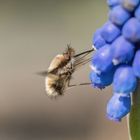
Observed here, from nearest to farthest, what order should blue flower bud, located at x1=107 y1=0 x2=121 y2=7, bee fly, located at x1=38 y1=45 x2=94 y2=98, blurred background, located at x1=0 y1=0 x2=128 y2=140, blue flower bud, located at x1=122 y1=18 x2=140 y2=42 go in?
1. blue flower bud, located at x1=122 y1=18 x2=140 y2=42
2. blue flower bud, located at x1=107 y1=0 x2=121 y2=7
3. bee fly, located at x1=38 y1=45 x2=94 y2=98
4. blurred background, located at x1=0 y1=0 x2=128 y2=140

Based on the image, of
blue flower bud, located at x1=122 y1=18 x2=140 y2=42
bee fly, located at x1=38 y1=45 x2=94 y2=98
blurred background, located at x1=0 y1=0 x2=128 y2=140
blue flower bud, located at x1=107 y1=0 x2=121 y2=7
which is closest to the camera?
blue flower bud, located at x1=122 y1=18 x2=140 y2=42

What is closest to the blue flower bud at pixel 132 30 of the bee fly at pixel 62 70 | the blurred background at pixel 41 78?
the bee fly at pixel 62 70

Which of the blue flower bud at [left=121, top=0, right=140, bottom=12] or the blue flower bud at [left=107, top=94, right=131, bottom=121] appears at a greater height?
the blue flower bud at [left=121, top=0, right=140, bottom=12]

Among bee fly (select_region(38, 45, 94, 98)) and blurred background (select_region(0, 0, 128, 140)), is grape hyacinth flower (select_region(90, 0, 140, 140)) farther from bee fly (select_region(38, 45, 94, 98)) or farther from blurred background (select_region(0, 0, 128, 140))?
blurred background (select_region(0, 0, 128, 140))

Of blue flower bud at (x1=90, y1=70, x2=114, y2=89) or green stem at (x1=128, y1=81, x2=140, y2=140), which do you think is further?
blue flower bud at (x1=90, y1=70, x2=114, y2=89)

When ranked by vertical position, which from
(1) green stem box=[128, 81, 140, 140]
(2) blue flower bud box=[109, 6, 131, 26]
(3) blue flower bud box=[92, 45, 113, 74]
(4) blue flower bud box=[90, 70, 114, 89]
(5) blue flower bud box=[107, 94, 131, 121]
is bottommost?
(1) green stem box=[128, 81, 140, 140]

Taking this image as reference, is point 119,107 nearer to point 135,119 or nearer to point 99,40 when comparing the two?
point 135,119

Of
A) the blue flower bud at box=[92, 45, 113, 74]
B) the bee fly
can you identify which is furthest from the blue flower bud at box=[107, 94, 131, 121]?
the bee fly
